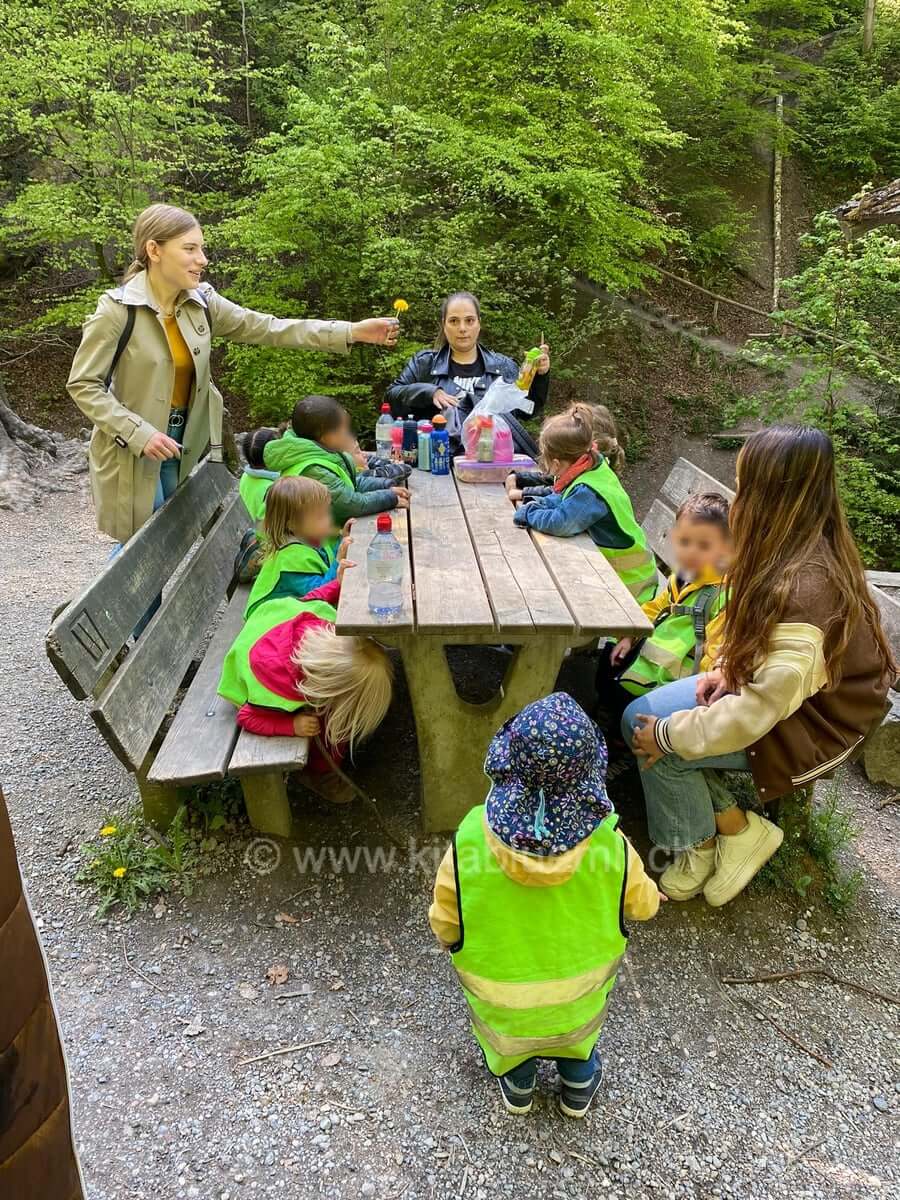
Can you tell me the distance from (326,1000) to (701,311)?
1440 cm

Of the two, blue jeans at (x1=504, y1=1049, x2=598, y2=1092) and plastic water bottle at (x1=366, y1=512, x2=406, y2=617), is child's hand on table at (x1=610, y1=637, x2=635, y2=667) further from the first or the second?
blue jeans at (x1=504, y1=1049, x2=598, y2=1092)

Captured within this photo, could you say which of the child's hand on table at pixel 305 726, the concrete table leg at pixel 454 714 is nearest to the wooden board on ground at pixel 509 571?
the concrete table leg at pixel 454 714

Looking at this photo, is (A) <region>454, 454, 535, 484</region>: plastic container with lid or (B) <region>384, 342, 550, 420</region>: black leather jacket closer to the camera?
(A) <region>454, 454, 535, 484</region>: plastic container with lid

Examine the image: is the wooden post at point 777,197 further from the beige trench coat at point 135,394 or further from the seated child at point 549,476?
the beige trench coat at point 135,394

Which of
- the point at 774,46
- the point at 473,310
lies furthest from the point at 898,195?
the point at 774,46

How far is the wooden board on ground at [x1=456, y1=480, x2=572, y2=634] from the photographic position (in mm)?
2600

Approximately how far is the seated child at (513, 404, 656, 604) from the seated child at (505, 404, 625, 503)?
30cm

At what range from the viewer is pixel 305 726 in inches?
112

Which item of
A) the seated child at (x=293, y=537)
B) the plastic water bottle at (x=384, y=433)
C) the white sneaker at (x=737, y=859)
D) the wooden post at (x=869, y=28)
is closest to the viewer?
the white sneaker at (x=737, y=859)

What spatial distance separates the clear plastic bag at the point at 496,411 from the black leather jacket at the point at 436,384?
275 millimetres

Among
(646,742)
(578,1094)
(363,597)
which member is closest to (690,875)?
(646,742)

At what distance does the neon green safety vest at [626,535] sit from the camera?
3383 millimetres

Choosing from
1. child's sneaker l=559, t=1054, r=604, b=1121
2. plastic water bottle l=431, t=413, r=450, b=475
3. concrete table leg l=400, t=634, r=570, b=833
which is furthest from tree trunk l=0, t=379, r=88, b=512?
child's sneaker l=559, t=1054, r=604, b=1121

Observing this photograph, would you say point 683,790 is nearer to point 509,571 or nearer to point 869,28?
point 509,571
